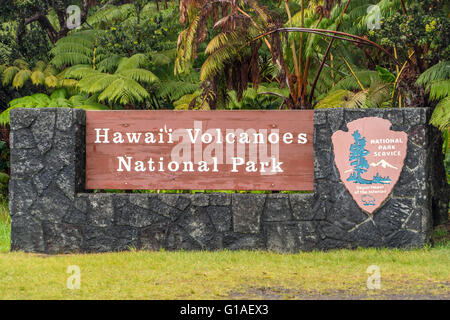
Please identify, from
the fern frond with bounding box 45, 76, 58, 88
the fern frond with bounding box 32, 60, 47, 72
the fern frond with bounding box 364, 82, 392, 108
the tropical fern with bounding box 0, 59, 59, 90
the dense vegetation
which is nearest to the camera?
the dense vegetation

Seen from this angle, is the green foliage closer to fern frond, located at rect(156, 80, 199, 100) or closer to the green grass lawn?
the green grass lawn

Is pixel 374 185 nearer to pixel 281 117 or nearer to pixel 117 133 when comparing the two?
pixel 281 117

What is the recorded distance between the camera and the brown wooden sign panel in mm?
8391

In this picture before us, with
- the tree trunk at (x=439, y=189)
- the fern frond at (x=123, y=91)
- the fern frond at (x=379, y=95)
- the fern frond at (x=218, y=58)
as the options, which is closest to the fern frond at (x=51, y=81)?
the fern frond at (x=123, y=91)

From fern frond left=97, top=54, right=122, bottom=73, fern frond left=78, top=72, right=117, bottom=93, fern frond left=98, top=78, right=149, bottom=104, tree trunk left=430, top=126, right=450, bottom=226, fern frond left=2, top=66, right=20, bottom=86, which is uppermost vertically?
fern frond left=97, top=54, right=122, bottom=73

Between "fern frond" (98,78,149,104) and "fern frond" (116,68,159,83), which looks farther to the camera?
"fern frond" (116,68,159,83)

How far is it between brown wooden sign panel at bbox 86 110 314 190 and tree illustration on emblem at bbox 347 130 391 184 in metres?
0.54

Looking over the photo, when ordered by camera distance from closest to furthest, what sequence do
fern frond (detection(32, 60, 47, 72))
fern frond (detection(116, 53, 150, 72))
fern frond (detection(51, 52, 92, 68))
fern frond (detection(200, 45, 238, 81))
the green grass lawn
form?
the green grass lawn
fern frond (detection(200, 45, 238, 81))
fern frond (detection(116, 53, 150, 72))
fern frond (detection(51, 52, 92, 68))
fern frond (detection(32, 60, 47, 72))

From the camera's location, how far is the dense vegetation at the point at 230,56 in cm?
1017

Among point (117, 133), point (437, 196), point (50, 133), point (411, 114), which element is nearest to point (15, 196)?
point (50, 133)

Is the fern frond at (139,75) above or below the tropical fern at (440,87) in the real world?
above

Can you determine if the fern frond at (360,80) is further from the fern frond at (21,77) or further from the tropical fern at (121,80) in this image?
the fern frond at (21,77)

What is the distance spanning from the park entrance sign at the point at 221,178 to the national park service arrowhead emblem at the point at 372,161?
0.5 inches

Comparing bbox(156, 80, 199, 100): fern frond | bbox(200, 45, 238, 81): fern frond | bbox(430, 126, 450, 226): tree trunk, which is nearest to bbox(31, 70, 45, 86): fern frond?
bbox(156, 80, 199, 100): fern frond
